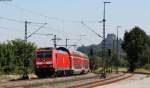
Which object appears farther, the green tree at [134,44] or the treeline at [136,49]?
the green tree at [134,44]

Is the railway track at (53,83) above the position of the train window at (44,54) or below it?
below

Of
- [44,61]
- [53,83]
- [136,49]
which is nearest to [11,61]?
[44,61]

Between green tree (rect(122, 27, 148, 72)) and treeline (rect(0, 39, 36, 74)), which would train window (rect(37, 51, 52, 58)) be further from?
green tree (rect(122, 27, 148, 72))

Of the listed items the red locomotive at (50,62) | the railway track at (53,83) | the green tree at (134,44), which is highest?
the green tree at (134,44)

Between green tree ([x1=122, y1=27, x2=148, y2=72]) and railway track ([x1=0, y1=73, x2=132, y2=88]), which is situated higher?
green tree ([x1=122, y1=27, x2=148, y2=72])

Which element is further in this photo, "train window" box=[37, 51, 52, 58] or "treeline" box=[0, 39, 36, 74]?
"treeline" box=[0, 39, 36, 74]

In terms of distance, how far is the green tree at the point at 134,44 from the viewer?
436ft

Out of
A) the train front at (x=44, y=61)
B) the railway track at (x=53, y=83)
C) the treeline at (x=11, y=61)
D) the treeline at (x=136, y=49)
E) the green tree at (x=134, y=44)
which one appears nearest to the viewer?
the railway track at (x=53, y=83)

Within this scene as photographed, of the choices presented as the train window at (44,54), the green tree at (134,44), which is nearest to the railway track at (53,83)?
the train window at (44,54)

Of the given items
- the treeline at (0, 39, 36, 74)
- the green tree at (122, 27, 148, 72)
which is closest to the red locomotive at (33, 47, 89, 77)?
the treeline at (0, 39, 36, 74)

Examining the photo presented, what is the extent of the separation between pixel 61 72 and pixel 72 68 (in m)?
4.63

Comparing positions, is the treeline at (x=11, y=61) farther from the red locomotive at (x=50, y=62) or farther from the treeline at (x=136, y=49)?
the treeline at (x=136, y=49)

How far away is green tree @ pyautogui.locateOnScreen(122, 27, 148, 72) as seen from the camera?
436ft

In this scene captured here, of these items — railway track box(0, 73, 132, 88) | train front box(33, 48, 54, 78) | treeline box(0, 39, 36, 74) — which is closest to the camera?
railway track box(0, 73, 132, 88)
